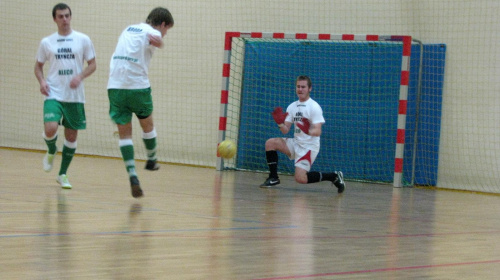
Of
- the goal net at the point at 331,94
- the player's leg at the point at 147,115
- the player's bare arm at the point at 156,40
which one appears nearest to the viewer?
the player's bare arm at the point at 156,40

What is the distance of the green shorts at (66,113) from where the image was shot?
6898mm

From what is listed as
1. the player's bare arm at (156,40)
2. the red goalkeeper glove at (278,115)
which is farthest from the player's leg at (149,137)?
the red goalkeeper glove at (278,115)

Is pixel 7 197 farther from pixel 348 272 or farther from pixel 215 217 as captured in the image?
pixel 348 272

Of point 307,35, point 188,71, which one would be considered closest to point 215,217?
point 307,35

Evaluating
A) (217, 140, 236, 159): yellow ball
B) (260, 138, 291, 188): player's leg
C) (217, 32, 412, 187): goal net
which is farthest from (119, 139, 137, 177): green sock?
(217, 32, 412, 187): goal net

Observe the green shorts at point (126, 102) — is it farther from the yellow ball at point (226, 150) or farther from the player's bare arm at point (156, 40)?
Result: the yellow ball at point (226, 150)

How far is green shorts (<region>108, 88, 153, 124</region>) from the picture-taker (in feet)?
21.3

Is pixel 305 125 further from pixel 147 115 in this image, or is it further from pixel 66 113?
pixel 66 113

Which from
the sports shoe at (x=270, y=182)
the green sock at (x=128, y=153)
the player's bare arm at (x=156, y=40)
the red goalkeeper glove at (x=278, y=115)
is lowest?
the sports shoe at (x=270, y=182)

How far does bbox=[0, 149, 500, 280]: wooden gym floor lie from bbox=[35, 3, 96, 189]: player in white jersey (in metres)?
0.50

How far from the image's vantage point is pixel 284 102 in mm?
11352

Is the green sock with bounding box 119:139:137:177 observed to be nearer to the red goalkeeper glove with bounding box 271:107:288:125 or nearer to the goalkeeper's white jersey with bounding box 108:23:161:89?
the goalkeeper's white jersey with bounding box 108:23:161:89

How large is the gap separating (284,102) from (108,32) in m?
3.36

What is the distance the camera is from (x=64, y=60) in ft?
23.0
